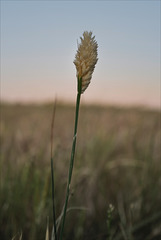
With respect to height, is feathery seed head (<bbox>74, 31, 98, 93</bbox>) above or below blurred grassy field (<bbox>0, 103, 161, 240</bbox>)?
above

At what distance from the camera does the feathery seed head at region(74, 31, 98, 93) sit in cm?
44

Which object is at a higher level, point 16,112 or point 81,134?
point 16,112

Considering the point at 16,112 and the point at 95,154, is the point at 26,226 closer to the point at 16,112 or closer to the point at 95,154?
the point at 95,154

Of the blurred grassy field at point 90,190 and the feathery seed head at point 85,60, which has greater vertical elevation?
the feathery seed head at point 85,60

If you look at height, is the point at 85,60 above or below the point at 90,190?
above

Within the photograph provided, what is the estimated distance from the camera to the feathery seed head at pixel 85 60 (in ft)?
1.44

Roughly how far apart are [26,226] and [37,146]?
1403 millimetres

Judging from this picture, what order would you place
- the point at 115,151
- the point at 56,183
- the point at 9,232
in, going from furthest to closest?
the point at 115,151 → the point at 56,183 → the point at 9,232

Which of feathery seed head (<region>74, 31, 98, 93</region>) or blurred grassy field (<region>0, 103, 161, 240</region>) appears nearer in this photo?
feathery seed head (<region>74, 31, 98, 93</region>)

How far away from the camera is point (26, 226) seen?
129 cm

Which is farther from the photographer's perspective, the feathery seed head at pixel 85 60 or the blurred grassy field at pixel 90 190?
the blurred grassy field at pixel 90 190

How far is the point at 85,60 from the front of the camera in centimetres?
44

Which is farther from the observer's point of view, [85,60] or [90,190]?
[90,190]

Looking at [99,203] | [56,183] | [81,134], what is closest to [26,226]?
[56,183]
